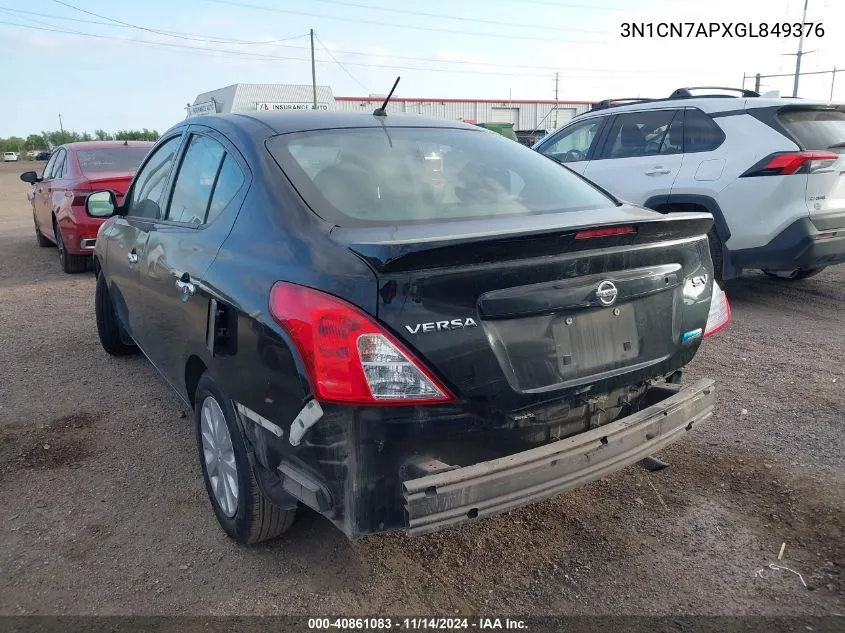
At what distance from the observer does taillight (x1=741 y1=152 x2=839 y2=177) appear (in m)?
5.64

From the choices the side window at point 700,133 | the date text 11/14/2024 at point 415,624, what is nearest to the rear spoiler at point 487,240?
the date text 11/14/2024 at point 415,624

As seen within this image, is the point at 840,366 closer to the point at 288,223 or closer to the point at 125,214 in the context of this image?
the point at 288,223

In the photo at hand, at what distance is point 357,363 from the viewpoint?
79.7 inches

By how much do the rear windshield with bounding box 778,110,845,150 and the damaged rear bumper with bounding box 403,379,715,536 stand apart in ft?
14.0

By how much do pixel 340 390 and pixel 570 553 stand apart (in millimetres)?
1316

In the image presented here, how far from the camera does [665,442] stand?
256 centimetres

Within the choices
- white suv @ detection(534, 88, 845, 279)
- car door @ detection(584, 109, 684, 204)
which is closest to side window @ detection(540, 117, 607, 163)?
car door @ detection(584, 109, 684, 204)

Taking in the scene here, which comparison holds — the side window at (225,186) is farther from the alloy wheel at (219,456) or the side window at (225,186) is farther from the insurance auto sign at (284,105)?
the insurance auto sign at (284,105)

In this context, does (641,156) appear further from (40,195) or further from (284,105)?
(284,105)

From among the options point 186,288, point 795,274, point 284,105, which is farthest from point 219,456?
point 284,105

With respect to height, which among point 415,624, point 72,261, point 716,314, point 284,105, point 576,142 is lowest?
point 415,624

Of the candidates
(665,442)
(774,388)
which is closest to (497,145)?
(665,442)

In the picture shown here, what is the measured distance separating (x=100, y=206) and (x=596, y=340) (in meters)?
3.44

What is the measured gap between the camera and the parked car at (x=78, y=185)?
8.19 metres
